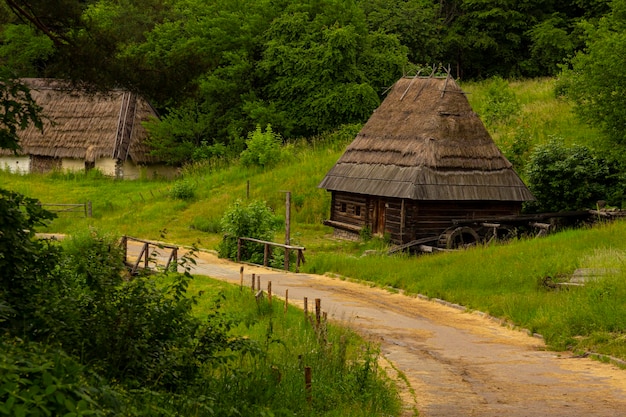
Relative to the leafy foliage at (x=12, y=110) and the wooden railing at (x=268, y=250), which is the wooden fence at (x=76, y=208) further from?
the leafy foliage at (x=12, y=110)

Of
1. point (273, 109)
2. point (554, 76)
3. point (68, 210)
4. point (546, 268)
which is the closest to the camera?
point (546, 268)

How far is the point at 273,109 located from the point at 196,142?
4664 millimetres

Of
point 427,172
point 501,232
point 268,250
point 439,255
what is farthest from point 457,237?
point 268,250

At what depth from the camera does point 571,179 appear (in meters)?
34.2

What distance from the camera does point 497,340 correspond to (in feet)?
60.8

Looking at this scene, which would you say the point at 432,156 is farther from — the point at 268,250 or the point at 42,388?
the point at 42,388

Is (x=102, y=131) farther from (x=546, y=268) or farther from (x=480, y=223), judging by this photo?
(x=546, y=268)

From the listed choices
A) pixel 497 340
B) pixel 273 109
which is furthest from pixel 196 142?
pixel 497 340

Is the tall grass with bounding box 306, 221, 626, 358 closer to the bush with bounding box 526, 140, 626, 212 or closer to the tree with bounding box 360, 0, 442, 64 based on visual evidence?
the bush with bounding box 526, 140, 626, 212

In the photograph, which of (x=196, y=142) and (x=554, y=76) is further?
(x=554, y=76)

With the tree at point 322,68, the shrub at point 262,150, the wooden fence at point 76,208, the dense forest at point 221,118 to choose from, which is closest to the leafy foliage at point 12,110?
the dense forest at point 221,118

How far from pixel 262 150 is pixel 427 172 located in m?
13.4

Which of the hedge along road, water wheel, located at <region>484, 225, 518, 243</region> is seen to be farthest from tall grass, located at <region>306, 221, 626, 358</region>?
water wheel, located at <region>484, 225, 518, 243</region>

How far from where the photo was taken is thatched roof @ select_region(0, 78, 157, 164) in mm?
48906
